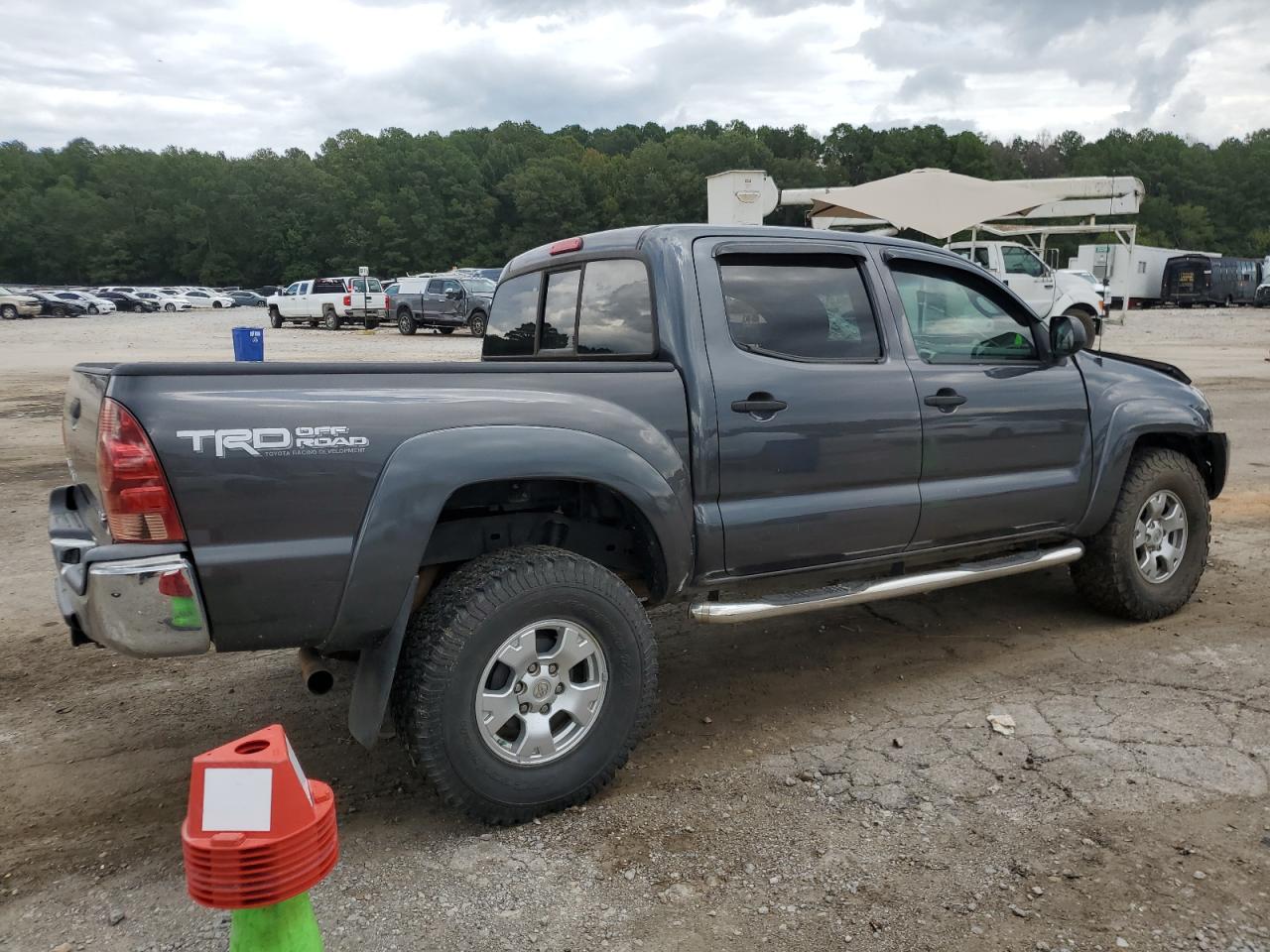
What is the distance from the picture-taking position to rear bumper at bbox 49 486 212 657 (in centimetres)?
262

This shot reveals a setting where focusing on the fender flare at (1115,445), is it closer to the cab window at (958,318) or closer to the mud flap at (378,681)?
the cab window at (958,318)

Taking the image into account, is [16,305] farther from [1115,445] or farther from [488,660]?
[1115,445]

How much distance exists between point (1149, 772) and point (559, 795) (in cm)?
204

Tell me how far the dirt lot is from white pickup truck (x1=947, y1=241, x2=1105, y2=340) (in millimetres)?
14966

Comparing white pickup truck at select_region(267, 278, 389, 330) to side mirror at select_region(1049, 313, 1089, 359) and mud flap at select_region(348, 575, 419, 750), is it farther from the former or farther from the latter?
mud flap at select_region(348, 575, 419, 750)

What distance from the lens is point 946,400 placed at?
13.4ft

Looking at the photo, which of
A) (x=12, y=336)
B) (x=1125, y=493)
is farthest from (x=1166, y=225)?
(x=1125, y=493)

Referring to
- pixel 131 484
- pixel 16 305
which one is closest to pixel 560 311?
pixel 131 484

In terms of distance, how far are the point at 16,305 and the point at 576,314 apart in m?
50.6

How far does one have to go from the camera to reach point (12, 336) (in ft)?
109

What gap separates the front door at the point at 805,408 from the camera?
362cm

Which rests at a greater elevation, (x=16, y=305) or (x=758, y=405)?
(x=16, y=305)

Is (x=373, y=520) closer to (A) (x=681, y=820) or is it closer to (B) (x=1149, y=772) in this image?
(A) (x=681, y=820)

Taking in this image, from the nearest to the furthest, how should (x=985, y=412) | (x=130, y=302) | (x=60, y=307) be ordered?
1. (x=985, y=412)
2. (x=60, y=307)
3. (x=130, y=302)
